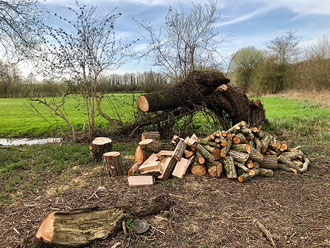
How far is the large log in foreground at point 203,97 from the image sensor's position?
696cm

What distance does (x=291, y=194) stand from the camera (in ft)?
12.6

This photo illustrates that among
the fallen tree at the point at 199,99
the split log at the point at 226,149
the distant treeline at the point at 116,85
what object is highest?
the distant treeline at the point at 116,85

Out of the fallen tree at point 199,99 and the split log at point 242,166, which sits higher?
the fallen tree at point 199,99

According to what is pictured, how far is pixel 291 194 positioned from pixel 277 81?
27.3m

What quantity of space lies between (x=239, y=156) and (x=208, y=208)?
153cm

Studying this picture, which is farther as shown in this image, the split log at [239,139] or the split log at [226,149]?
the split log at [239,139]

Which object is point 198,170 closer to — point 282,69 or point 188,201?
point 188,201

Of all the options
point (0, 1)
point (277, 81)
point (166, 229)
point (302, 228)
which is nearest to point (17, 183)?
point (166, 229)

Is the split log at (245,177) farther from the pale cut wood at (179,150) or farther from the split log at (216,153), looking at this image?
the pale cut wood at (179,150)

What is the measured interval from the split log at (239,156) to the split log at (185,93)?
2.90 metres

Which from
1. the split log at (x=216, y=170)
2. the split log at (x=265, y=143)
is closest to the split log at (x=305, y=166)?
the split log at (x=265, y=143)

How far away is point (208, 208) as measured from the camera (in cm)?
338

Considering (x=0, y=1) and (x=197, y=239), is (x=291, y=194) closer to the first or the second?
(x=197, y=239)

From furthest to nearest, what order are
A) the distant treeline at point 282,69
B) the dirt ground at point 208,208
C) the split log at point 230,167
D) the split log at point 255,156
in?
the distant treeline at point 282,69 → the split log at point 255,156 → the split log at point 230,167 → the dirt ground at point 208,208
